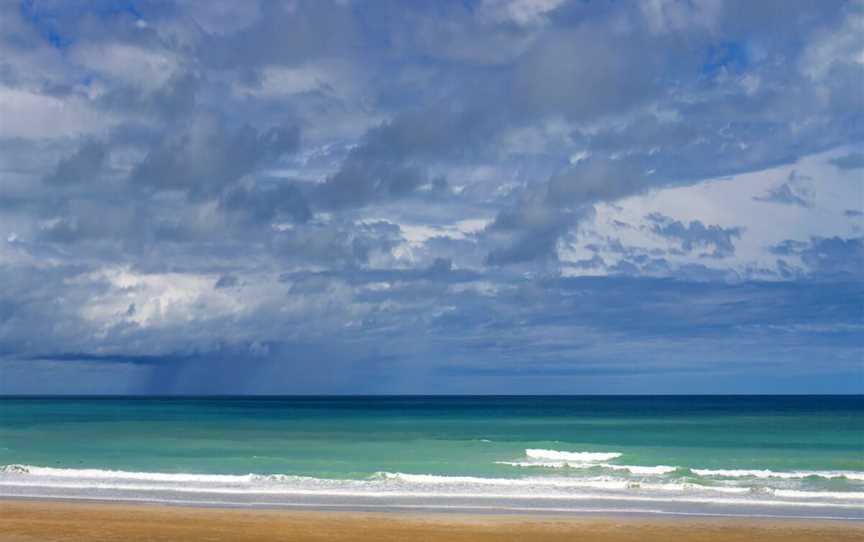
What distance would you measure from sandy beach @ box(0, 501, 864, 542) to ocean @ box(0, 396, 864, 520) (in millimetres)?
1434

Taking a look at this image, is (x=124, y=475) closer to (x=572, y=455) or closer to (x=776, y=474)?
(x=572, y=455)

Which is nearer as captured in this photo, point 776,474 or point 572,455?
point 776,474

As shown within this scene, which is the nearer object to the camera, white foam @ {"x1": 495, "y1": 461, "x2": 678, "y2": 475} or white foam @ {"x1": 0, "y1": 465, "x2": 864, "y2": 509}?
white foam @ {"x1": 0, "y1": 465, "x2": 864, "y2": 509}

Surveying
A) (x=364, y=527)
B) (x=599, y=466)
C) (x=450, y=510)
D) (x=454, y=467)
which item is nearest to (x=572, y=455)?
(x=599, y=466)

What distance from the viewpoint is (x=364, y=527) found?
17000 millimetres

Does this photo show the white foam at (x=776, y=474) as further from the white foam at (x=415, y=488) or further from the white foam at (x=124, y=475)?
the white foam at (x=124, y=475)

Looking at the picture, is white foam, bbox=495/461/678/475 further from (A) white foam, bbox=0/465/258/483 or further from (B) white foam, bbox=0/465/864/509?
(A) white foam, bbox=0/465/258/483

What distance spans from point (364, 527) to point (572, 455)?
69.4ft

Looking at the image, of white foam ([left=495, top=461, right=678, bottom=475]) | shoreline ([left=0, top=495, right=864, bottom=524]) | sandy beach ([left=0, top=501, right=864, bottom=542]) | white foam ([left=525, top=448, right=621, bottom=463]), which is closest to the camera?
sandy beach ([left=0, top=501, right=864, bottom=542])

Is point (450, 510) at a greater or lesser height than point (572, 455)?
lesser

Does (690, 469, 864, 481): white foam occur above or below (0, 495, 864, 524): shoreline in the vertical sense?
above

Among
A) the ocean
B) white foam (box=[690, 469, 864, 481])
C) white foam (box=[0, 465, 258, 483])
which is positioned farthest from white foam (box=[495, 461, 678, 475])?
white foam (box=[0, 465, 258, 483])

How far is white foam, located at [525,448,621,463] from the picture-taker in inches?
1396

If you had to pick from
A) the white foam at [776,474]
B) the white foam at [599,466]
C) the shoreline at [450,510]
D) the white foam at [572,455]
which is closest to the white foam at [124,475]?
the shoreline at [450,510]
